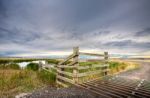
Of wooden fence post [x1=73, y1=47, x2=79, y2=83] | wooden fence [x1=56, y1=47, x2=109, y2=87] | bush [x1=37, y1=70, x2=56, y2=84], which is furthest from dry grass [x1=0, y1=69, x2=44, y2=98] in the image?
wooden fence post [x1=73, y1=47, x2=79, y2=83]

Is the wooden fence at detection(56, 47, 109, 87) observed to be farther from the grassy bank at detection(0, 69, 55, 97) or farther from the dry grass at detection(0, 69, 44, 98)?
the dry grass at detection(0, 69, 44, 98)

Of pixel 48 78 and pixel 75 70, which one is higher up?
pixel 75 70

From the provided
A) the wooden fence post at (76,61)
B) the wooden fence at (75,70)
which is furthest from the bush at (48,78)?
the wooden fence post at (76,61)

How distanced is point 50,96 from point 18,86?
378 centimetres

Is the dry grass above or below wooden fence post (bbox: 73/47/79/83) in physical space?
below

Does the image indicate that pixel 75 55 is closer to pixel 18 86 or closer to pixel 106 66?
pixel 106 66

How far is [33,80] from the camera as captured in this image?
10.1 metres

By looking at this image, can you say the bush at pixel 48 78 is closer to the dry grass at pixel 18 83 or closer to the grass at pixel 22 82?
the grass at pixel 22 82

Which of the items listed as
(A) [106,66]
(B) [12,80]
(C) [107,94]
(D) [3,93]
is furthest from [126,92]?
(B) [12,80]

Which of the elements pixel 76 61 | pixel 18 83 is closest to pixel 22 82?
pixel 18 83

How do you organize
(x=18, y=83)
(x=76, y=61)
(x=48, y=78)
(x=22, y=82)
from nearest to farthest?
(x=76, y=61) → (x=18, y=83) → (x=22, y=82) → (x=48, y=78)

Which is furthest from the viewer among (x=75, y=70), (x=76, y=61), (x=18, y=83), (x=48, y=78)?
(x=48, y=78)

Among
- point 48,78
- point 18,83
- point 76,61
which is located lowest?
point 18,83

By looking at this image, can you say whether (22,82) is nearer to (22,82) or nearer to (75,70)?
(22,82)
